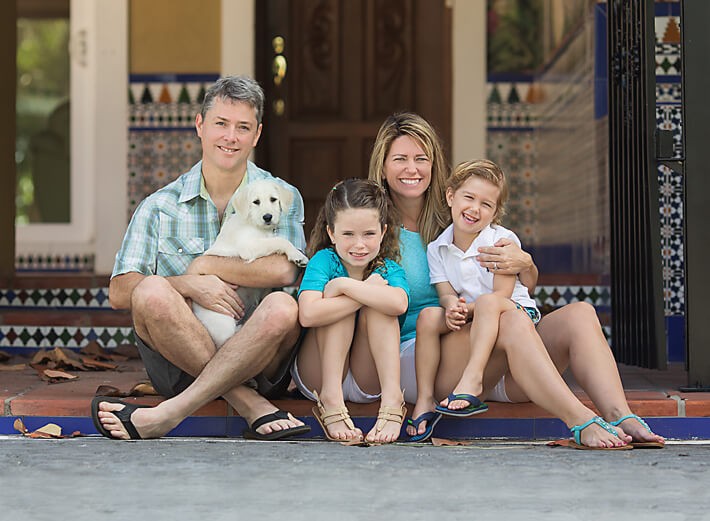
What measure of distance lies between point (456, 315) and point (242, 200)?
815 millimetres

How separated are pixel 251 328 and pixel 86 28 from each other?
14.4 feet

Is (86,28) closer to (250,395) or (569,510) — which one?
(250,395)

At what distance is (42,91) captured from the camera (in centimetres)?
794

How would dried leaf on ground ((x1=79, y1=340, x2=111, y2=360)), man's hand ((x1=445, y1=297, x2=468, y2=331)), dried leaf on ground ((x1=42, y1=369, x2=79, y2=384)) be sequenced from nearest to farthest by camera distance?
1. man's hand ((x1=445, y1=297, x2=468, y2=331))
2. dried leaf on ground ((x1=42, y1=369, x2=79, y2=384))
3. dried leaf on ground ((x1=79, y1=340, x2=111, y2=360))

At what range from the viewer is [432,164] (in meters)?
3.67

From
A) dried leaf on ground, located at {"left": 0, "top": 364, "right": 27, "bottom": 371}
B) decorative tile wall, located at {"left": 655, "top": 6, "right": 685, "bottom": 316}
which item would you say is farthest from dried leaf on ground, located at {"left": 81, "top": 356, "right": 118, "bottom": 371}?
decorative tile wall, located at {"left": 655, "top": 6, "right": 685, "bottom": 316}

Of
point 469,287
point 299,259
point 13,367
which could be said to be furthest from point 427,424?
point 13,367

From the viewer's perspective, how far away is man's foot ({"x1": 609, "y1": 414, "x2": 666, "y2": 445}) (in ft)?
10.5

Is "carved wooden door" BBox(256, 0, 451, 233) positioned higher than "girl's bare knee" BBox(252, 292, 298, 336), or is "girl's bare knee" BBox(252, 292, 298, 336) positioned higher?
"carved wooden door" BBox(256, 0, 451, 233)

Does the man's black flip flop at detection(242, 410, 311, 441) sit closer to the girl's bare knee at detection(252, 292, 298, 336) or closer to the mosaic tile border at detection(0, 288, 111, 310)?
the girl's bare knee at detection(252, 292, 298, 336)

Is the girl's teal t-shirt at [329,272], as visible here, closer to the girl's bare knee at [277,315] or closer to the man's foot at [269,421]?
the girl's bare knee at [277,315]

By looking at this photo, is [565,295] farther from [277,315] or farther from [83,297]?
[277,315]

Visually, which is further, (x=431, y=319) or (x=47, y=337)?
(x=47, y=337)

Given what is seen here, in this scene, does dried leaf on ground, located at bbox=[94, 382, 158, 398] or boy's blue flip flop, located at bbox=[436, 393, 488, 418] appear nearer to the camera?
boy's blue flip flop, located at bbox=[436, 393, 488, 418]
